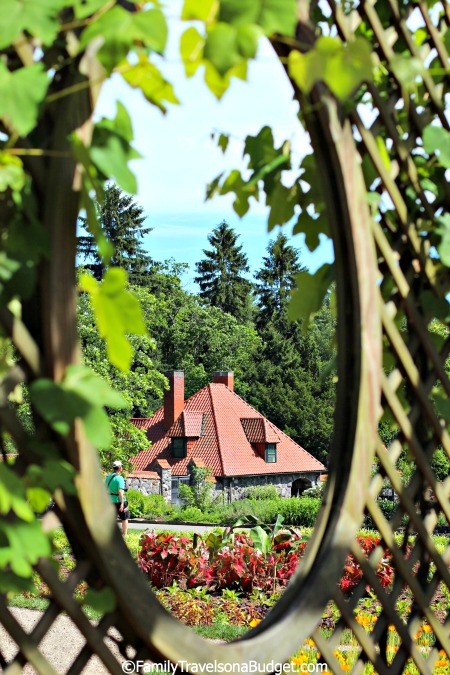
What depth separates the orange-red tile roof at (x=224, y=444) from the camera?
30672mm

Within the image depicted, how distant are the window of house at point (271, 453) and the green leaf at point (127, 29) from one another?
31.6 meters

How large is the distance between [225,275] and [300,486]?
23.3 metres

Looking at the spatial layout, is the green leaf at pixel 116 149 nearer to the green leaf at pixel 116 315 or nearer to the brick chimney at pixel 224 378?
the green leaf at pixel 116 315

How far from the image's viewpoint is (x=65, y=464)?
1.18 metres

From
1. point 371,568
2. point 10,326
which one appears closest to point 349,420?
point 371,568

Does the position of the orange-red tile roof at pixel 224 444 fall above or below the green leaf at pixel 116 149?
below

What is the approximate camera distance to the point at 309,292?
6.34ft

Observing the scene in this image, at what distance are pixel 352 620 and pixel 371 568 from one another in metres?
0.12

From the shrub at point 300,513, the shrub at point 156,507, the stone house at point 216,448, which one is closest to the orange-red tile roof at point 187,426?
the stone house at point 216,448

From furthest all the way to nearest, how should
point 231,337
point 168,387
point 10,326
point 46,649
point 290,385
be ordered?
1. point 231,337
2. point 290,385
3. point 168,387
4. point 46,649
5. point 10,326

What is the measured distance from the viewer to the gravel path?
4.93 m

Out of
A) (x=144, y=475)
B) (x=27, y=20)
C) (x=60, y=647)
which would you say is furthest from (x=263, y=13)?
(x=144, y=475)

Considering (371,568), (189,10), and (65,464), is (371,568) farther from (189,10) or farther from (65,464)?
(189,10)

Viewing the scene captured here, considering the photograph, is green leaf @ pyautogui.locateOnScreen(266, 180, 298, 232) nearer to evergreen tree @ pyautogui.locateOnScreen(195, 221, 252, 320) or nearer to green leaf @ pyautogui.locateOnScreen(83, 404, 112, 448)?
green leaf @ pyautogui.locateOnScreen(83, 404, 112, 448)
